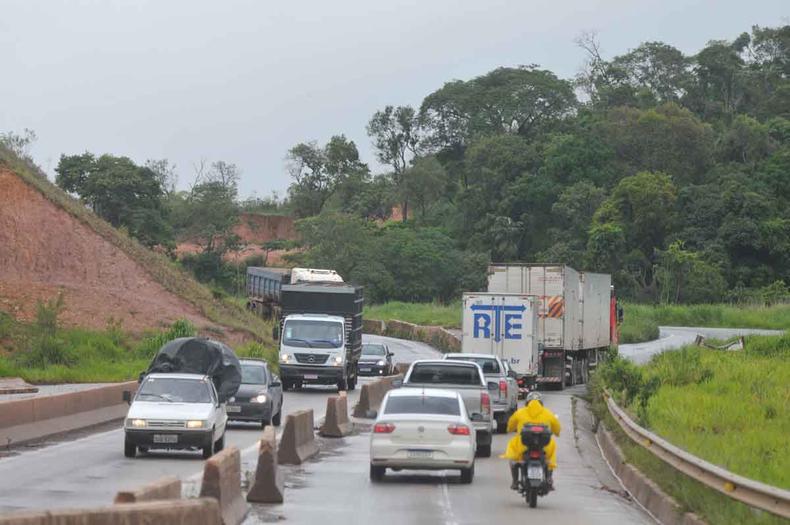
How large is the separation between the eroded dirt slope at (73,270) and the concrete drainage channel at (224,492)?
3056 cm

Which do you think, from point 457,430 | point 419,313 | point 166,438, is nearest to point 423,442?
point 457,430

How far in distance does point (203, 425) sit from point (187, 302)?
138ft

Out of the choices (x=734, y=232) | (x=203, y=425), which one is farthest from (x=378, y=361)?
(x=734, y=232)

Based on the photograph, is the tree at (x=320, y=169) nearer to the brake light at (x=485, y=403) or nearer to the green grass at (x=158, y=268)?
the green grass at (x=158, y=268)

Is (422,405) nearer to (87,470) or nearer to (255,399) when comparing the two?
(87,470)

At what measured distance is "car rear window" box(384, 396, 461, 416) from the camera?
68.2 ft

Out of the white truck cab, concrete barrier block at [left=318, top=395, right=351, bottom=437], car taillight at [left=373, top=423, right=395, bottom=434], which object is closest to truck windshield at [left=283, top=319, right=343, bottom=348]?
concrete barrier block at [left=318, top=395, right=351, bottom=437]

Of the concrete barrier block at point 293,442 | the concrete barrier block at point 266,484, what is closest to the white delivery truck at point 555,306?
the concrete barrier block at point 293,442

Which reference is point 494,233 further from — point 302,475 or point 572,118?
point 302,475

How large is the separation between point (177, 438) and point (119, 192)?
77.0m

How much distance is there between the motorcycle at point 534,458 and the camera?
17.8m

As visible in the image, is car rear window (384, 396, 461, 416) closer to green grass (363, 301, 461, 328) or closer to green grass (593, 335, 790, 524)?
green grass (593, 335, 790, 524)

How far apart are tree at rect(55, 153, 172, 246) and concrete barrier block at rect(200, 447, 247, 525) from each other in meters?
81.7

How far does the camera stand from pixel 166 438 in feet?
73.4
